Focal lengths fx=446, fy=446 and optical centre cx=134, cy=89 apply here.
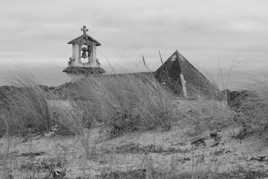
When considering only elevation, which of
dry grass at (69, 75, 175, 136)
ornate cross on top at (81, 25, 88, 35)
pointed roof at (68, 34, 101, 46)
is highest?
ornate cross on top at (81, 25, 88, 35)

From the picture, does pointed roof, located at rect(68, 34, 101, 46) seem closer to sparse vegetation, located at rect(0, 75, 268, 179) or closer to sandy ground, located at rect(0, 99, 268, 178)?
sparse vegetation, located at rect(0, 75, 268, 179)

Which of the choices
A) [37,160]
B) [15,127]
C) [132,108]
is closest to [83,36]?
[15,127]

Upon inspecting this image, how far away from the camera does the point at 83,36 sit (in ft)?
60.0

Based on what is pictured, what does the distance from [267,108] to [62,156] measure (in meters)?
1.94

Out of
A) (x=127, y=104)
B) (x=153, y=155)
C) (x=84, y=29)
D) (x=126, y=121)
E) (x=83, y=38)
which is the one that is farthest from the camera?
(x=84, y=29)

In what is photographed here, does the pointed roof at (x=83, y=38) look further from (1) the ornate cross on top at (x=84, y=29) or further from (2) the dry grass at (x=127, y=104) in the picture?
(2) the dry grass at (x=127, y=104)

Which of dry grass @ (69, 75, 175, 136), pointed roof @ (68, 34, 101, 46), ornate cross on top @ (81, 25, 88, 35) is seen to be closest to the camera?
dry grass @ (69, 75, 175, 136)

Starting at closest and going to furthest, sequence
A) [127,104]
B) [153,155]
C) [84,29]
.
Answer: [153,155]
[127,104]
[84,29]

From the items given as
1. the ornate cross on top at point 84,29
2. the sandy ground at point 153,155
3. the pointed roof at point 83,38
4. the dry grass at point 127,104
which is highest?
the ornate cross on top at point 84,29

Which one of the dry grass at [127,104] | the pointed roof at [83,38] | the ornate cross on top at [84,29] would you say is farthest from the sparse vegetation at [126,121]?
the ornate cross on top at [84,29]

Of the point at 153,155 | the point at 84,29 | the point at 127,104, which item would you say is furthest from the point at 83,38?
the point at 153,155

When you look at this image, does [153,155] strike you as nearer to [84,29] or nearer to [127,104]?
[127,104]

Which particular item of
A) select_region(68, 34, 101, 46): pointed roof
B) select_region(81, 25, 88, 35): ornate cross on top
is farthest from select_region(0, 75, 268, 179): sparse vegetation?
select_region(81, 25, 88, 35): ornate cross on top

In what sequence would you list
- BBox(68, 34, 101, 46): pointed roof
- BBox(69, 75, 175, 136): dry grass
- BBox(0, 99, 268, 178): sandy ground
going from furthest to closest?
BBox(68, 34, 101, 46): pointed roof → BBox(69, 75, 175, 136): dry grass → BBox(0, 99, 268, 178): sandy ground
